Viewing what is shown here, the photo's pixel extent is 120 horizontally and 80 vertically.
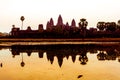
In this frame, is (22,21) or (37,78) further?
(22,21)

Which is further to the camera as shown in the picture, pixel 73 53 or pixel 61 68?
pixel 73 53

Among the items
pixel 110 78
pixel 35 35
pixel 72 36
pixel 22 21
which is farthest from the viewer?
pixel 22 21

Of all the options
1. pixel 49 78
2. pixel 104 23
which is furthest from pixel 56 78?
pixel 104 23

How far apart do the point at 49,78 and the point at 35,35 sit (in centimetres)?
13589

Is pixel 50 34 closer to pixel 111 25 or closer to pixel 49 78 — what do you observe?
pixel 111 25

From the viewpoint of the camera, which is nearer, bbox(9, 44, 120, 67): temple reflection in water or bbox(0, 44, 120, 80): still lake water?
bbox(0, 44, 120, 80): still lake water

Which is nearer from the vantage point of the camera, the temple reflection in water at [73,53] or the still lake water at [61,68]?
the still lake water at [61,68]

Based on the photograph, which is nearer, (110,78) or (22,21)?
(110,78)

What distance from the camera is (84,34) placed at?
148 m

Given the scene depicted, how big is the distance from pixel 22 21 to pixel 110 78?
540 feet

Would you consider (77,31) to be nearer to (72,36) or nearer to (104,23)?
(72,36)

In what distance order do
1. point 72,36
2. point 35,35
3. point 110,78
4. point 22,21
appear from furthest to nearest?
point 22,21
point 35,35
point 72,36
point 110,78

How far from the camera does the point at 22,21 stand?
598 feet

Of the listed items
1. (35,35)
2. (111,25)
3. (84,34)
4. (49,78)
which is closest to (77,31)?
(84,34)
